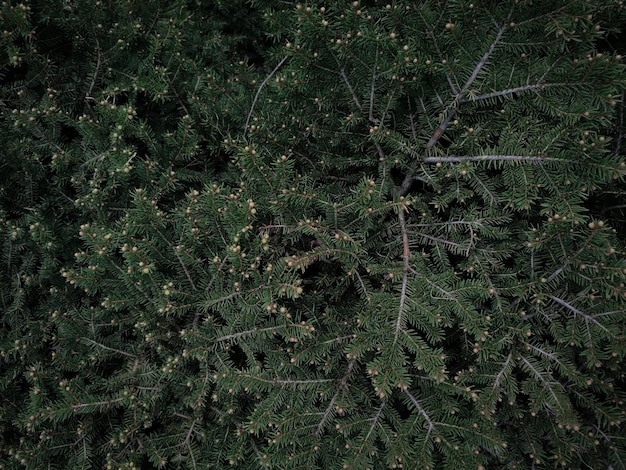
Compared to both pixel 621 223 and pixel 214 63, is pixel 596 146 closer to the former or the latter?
pixel 621 223

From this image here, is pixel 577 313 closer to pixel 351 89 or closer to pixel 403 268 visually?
pixel 403 268

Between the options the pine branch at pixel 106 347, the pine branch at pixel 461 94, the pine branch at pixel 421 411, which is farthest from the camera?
the pine branch at pixel 106 347

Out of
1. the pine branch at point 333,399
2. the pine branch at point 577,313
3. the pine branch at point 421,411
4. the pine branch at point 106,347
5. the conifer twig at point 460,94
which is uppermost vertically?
the conifer twig at point 460,94

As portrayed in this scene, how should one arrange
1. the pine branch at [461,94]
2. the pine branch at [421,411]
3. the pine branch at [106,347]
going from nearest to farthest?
the pine branch at [461,94]
the pine branch at [421,411]
the pine branch at [106,347]

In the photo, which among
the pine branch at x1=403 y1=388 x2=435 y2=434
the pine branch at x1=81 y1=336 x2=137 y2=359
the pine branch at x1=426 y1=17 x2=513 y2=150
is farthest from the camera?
the pine branch at x1=81 y1=336 x2=137 y2=359

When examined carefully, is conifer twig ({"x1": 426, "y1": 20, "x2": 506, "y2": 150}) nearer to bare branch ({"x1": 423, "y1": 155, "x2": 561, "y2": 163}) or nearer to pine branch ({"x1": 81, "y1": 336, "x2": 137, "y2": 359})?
bare branch ({"x1": 423, "y1": 155, "x2": 561, "y2": 163})

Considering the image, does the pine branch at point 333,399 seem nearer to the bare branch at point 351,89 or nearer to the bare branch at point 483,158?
the bare branch at point 483,158

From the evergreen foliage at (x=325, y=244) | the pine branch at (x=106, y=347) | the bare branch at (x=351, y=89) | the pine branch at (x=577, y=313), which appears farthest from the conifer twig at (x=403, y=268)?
the pine branch at (x=106, y=347)

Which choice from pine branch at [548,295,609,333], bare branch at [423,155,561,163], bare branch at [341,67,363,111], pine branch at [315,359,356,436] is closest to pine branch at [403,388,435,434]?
pine branch at [315,359,356,436]
